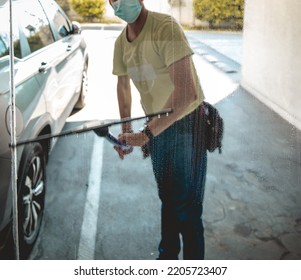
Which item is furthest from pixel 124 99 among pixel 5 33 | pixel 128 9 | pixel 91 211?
pixel 91 211

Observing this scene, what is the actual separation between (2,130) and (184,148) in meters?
0.87

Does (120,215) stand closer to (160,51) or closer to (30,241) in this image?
(30,241)

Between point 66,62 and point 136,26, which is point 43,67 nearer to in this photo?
point 66,62

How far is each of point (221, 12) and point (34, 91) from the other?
3.35ft

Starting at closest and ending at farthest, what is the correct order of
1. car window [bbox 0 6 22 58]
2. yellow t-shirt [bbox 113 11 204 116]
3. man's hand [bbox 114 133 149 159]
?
yellow t-shirt [bbox 113 11 204 116]
car window [bbox 0 6 22 58]
man's hand [bbox 114 133 149 159]

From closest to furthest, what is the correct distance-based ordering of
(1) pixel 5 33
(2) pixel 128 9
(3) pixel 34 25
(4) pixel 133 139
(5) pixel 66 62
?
(2) pixel 128 9 < (1) pixel 5 33 < (4) pixel 133 139 < (3) pixel 34 25 < (5) pixel 66 62

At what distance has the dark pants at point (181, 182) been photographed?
1.92 metres

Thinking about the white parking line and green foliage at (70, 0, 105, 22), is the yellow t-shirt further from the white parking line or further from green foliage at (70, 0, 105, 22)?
the white parking line

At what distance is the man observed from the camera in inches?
68.1

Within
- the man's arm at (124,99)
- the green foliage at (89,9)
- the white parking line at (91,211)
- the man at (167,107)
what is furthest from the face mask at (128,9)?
the white parking line at (91,211)

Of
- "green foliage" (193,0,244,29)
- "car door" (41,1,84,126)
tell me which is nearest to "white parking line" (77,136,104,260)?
"car door" (41,1,84,126)

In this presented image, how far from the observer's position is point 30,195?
2.10 meters

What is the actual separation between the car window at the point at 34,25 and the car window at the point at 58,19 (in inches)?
2.1

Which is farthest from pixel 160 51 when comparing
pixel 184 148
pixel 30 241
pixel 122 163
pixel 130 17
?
pixel 30 241
